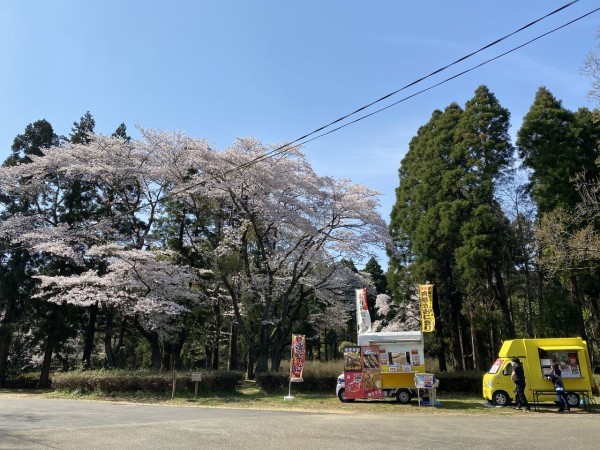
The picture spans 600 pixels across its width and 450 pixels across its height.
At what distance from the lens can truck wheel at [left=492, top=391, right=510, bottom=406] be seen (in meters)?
15.2

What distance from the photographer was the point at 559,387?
14.1 m

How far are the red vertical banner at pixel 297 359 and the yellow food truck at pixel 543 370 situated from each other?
22.9ft

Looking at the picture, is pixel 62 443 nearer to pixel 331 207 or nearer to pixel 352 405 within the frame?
pixel 352 405

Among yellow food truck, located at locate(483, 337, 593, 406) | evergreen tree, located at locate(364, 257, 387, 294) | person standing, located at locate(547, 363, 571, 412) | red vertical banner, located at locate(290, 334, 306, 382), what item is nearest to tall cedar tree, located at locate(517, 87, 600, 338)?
yellow food truck, located at locate(483, 337, 593, 406)

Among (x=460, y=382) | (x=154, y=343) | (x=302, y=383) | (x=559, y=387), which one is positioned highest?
(x=154, y=343)

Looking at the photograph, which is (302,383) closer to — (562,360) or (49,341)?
(562,360)

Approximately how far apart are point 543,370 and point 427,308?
435 cm

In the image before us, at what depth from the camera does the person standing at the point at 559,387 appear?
14141 millimetres

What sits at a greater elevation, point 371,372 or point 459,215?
point 459,215

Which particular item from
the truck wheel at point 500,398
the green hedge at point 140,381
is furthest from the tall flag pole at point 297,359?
the truck wheel at point 500,398

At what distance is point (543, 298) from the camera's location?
21.5 meters

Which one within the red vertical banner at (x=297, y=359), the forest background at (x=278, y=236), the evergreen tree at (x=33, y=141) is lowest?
the red vertical banner at (x=297, y=359)

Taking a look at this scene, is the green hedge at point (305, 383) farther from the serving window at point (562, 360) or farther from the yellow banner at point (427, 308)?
the serving window at point (562, 360)

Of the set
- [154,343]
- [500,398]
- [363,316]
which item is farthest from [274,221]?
[500,398]
